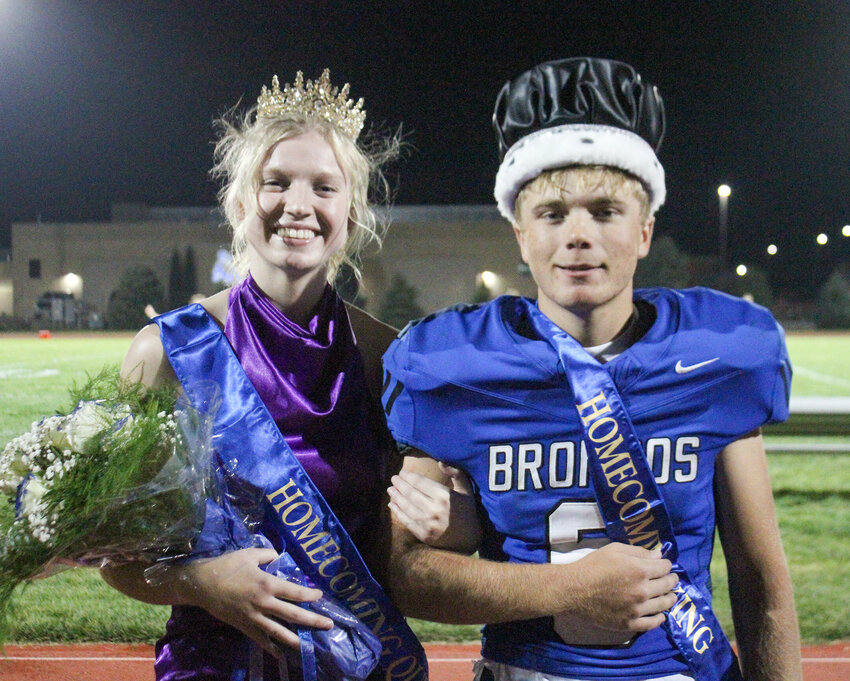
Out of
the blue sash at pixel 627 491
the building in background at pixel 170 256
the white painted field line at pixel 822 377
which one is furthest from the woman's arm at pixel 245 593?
the building in background at pixel 170 256

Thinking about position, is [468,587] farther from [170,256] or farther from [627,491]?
[170,256]

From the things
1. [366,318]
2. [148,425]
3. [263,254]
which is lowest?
[148,425]

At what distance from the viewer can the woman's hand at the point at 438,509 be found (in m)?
1.59

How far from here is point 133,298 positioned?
81.8 ft

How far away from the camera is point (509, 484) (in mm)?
1590

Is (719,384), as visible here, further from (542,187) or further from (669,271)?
(669,271)

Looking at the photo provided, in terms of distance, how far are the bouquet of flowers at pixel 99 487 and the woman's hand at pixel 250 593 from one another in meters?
0.08

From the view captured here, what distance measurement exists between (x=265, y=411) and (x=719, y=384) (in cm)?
92

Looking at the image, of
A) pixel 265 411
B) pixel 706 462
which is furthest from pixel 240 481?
pixel 706 462

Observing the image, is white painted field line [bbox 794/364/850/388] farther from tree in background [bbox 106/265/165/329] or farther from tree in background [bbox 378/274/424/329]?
tree in background [bbox 106/265/165/329]

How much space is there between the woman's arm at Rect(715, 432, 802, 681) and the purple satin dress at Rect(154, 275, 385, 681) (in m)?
0.76

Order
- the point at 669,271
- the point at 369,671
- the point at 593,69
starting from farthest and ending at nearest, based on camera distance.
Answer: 1. the point at 669,271
2. the point at 369,671
3. the point at 593,69

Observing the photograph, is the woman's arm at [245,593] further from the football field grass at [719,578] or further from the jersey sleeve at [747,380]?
the jersey sleeve at [747,380]

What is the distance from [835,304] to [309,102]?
1326 inches
